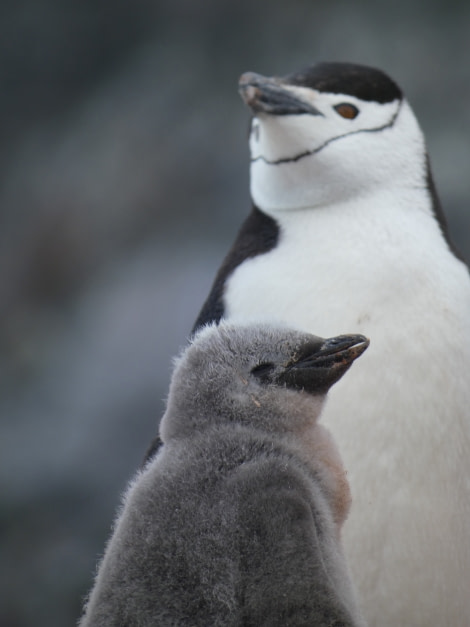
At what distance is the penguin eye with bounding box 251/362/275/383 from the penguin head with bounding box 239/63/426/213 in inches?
25.1

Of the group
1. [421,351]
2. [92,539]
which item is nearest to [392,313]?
[421,351]

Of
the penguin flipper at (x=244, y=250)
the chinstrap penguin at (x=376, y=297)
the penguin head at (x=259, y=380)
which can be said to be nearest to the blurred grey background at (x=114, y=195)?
the penguin flipper at (x=244, y=250)

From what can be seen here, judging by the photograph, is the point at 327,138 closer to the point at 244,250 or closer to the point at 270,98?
the point at 270,98

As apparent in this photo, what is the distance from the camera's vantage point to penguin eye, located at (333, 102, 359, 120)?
6.29 feet

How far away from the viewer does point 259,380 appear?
51.8 inches

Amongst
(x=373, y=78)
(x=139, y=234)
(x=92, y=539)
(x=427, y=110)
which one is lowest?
(x=92, y=539)

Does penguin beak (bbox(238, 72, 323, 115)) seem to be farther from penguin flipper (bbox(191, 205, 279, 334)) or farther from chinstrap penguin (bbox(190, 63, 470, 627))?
penguin flipper (bbox(191, 205, 279, 334))

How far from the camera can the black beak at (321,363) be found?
1298 millimetres

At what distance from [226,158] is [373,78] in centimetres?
211

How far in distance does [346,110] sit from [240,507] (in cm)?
99

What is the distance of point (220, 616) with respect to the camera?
1.06 m

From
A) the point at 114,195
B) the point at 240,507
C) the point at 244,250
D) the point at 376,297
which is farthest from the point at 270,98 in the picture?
the point at 114,195

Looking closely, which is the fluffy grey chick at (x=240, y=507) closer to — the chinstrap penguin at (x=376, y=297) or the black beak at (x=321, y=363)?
the black beak at (x=321, y=363)

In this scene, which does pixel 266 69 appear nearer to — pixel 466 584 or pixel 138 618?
pixel 466 584
